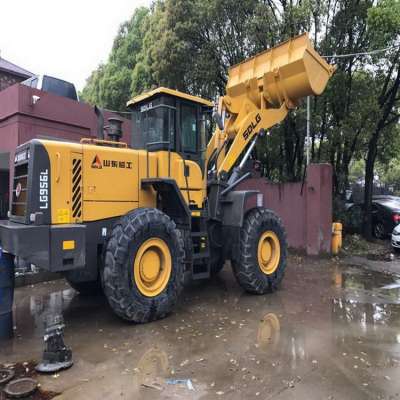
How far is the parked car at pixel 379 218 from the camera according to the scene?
1362cm

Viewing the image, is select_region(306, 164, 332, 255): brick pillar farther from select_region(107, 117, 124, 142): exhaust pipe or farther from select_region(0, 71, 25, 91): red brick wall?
select_region(0, 71, 25, 91): red brick wall

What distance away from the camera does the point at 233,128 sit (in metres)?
7.71

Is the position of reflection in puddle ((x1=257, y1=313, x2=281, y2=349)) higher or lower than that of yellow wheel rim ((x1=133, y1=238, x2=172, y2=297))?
lower

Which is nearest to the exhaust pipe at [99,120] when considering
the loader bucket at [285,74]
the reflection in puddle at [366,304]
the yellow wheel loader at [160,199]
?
the yellow wheel loader at [160,199]

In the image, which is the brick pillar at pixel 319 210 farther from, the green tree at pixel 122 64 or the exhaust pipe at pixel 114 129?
the green tree at pixel 122 64

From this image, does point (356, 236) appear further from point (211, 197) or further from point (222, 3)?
point (222, 3)

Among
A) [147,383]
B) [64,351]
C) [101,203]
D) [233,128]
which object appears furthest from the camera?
[233,128]

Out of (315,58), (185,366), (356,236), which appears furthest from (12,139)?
(356,236)

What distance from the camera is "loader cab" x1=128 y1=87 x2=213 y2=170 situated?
6.30 metres

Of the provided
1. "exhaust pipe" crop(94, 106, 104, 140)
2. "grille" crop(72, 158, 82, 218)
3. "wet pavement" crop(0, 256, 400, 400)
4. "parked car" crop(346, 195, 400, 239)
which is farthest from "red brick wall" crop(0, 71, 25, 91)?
"grille" crop(72, 158, 82, 218)

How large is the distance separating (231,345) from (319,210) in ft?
21.8

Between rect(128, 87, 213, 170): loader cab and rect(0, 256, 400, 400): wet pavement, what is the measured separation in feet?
8.33

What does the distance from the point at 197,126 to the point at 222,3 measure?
754 cm

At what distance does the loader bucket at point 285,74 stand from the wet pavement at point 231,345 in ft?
11.9
